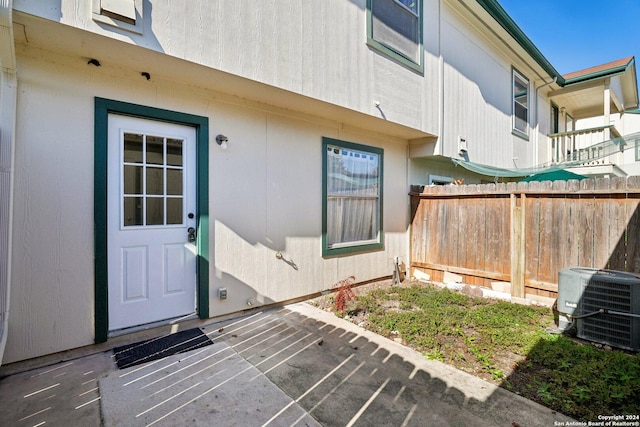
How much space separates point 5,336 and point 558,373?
14.6ft

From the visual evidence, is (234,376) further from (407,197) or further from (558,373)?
(407,197)

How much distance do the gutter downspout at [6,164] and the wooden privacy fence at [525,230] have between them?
5778mm

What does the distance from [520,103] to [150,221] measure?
32.4 ft

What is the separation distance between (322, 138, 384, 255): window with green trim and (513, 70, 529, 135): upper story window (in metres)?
5.35

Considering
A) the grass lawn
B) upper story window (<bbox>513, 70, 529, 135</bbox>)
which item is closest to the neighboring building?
the grass lawn

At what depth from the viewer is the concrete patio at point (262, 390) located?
202 cm

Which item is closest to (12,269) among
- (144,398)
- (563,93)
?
(144,398)

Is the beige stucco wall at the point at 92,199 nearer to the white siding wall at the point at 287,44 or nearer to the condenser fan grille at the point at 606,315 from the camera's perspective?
the white siding wall at the point at 287,44

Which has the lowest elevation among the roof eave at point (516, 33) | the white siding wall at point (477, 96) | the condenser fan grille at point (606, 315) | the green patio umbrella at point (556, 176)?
the condenser fan grille at point (606, 315)

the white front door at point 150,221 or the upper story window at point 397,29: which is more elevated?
the upper story window at point 397,29

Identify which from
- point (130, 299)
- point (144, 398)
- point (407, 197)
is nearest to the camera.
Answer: point (144, 398)

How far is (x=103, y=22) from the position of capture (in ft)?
8.10

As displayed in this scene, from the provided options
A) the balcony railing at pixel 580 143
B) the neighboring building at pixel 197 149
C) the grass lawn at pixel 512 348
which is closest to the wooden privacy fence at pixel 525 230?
the grass lawn at pixel 512 348

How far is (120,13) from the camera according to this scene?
2498 millimetres
